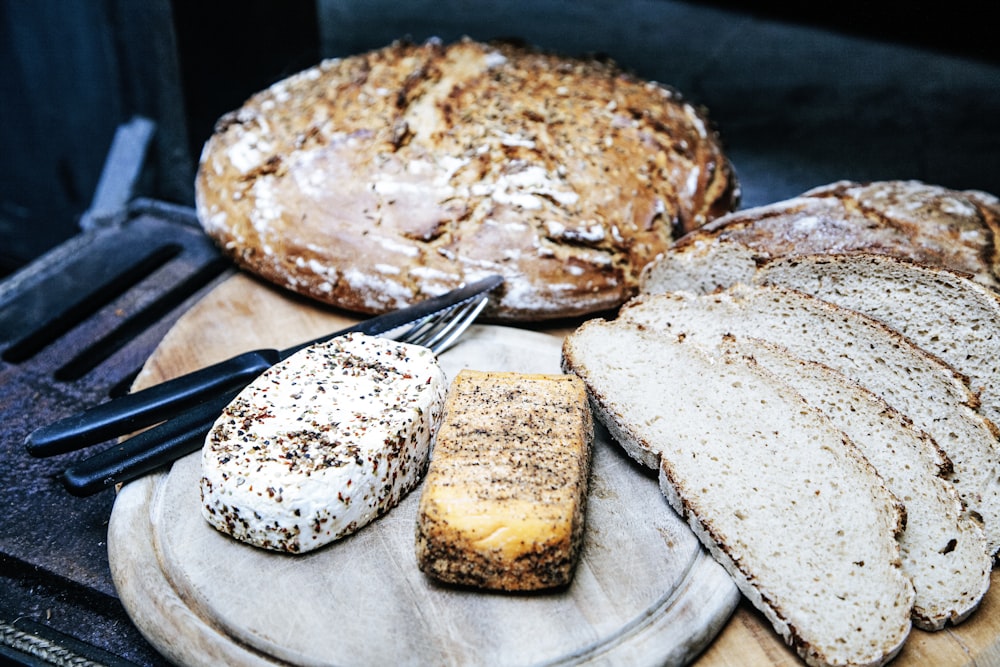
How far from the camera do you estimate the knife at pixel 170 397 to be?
2289 millimetres

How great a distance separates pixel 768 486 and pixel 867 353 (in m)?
0.52

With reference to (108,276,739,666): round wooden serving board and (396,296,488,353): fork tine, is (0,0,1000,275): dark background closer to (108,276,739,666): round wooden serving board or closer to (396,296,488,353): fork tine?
(396,296,488,353): fork tine

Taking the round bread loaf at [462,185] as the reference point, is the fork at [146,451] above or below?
below

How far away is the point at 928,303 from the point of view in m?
2.39

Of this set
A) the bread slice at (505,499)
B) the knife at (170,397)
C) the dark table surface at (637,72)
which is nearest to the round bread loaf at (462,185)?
the knife at (170,397)

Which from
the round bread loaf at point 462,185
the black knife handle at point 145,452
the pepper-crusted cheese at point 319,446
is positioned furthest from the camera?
the round bread loaf at point 462,185

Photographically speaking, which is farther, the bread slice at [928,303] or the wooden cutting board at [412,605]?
the bread slice at [928,303]

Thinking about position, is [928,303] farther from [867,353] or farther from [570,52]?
[570,52]

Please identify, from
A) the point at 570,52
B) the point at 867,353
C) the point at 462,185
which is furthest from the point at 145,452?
the point at 570,52

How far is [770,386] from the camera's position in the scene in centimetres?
239

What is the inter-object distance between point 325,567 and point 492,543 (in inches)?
18.3

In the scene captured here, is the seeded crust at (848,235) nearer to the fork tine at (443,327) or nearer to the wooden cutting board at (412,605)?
the fork tine at (443,327)

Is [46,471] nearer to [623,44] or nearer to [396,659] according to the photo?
[396,659]

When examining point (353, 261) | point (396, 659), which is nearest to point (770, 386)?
point (396, 659)
